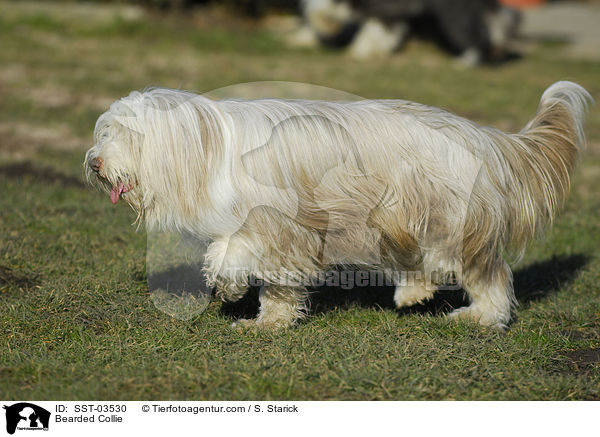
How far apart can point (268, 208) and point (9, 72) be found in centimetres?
951

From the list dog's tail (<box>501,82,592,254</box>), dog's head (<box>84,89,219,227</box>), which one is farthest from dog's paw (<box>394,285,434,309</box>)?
dog's head (<box>84,89,219,227</box>)

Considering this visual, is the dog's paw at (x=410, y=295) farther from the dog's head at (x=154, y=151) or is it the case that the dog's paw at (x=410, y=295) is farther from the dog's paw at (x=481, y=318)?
the dog's head at (x=154, y=151)

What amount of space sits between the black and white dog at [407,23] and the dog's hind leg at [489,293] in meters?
11.1

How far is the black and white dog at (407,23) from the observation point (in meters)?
14.4

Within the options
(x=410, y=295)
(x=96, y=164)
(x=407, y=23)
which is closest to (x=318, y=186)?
(x=410, y=295)

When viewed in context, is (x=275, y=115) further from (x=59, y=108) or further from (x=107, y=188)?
(x=59, y=108)

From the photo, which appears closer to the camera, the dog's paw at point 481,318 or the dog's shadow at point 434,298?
the dog's paw at point 481,318

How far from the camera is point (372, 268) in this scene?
169 inches

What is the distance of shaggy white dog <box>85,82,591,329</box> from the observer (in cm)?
378

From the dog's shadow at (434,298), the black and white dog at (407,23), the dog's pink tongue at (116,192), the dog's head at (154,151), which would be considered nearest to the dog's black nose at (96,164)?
the dog's head at (154,151)

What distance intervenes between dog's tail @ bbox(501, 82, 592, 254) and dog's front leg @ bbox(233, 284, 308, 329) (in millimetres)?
1273

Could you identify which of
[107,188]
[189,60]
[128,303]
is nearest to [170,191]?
[107,188]

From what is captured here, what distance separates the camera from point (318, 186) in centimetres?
395
